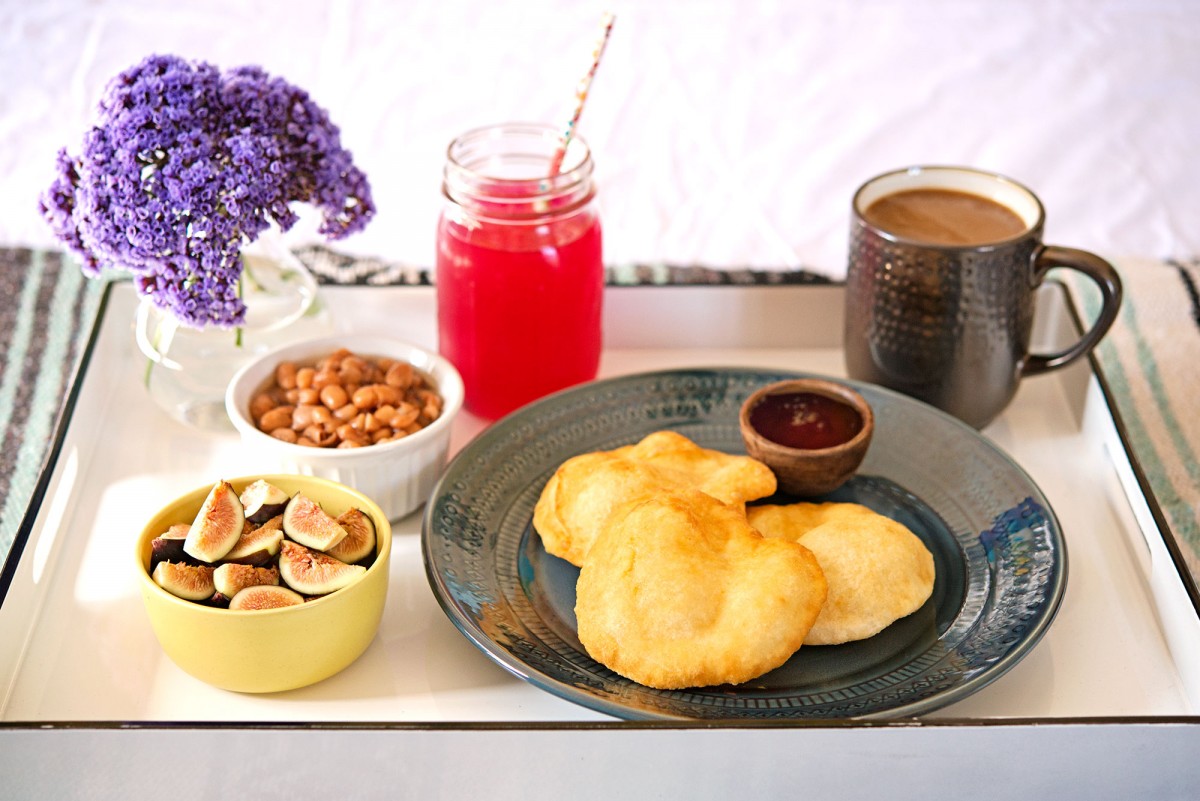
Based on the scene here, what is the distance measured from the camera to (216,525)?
1.13 metres

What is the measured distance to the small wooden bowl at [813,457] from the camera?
4.28 feet

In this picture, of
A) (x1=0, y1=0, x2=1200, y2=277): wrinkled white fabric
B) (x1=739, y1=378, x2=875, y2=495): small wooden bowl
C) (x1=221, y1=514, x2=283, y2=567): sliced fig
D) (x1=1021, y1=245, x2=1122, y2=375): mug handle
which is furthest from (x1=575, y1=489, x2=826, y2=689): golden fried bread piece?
(x1=0, y1=0, x2=1200, y2=277): wrinkled white fabric

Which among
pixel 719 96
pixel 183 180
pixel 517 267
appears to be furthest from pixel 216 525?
pixel 719 96

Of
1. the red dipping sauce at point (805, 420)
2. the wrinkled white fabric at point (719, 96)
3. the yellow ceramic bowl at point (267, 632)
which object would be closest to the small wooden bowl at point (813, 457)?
the red dipping sauce at point (805, 420)

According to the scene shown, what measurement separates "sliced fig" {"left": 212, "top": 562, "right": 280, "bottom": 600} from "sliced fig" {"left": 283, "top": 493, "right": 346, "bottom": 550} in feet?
0.16

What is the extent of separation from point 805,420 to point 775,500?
0.09 metres

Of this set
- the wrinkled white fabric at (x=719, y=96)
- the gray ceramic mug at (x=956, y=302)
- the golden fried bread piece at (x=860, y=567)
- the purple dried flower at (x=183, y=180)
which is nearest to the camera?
the golden fried bread piece at (x=860, y=567)

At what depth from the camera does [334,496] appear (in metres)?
1.21

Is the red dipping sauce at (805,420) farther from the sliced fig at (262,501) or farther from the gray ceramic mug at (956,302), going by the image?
the sliced fig at (262,501)

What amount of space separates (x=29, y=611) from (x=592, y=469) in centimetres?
55

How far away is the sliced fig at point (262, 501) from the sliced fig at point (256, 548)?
2 centimetres

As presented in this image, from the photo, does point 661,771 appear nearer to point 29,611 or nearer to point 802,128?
point 29,611

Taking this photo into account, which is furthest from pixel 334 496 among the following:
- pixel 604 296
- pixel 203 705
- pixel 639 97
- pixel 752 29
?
pixel 752 29

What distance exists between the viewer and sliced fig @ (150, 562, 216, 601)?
1087 mm
